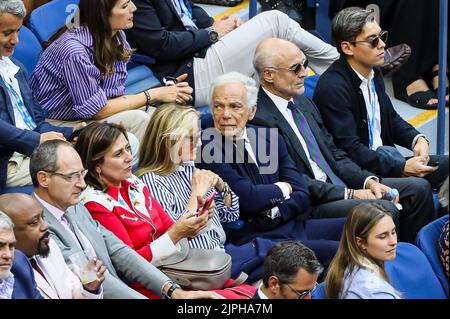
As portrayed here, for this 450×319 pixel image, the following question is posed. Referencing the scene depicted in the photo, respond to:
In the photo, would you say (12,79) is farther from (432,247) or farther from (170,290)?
(432,247)

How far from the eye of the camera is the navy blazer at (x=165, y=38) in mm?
6547

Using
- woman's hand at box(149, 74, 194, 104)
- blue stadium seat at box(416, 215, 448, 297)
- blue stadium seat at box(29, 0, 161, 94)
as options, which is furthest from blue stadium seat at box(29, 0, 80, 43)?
blue stadium seat at box(416, 215, 448, 297)

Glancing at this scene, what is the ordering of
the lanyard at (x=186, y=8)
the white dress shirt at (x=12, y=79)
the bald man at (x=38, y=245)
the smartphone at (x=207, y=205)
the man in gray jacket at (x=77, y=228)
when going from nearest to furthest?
the bald man at (x=38, y=245) < the man in gray jacket at (x=77, y=228) < the smartphone at (x=207, y=205) < the white dress shirt at (x=12, y=79) < the lanyard at (x=186, y=8)

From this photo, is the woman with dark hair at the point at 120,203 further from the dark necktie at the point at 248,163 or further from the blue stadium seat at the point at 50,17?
the blue stadium seat at the point at 50,17

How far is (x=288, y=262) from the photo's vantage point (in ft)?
15.1

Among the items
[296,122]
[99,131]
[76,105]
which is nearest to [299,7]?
[296,122]

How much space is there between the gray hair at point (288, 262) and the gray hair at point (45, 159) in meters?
0.99

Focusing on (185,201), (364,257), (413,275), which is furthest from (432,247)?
(185,201)

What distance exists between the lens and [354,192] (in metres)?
6.04

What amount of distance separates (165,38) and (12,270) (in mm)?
2590

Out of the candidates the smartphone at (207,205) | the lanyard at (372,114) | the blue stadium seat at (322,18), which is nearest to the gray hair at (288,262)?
the smartphone at (207,205)

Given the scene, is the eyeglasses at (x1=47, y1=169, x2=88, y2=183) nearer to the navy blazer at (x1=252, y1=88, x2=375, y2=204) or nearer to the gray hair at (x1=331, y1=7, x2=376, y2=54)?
the navy blazer at (x1=252, y1=88, x2=375, y2=204)

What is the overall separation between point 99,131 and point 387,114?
219 cm

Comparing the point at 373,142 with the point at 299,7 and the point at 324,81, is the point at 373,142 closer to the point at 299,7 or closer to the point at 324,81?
the point at 324,81
